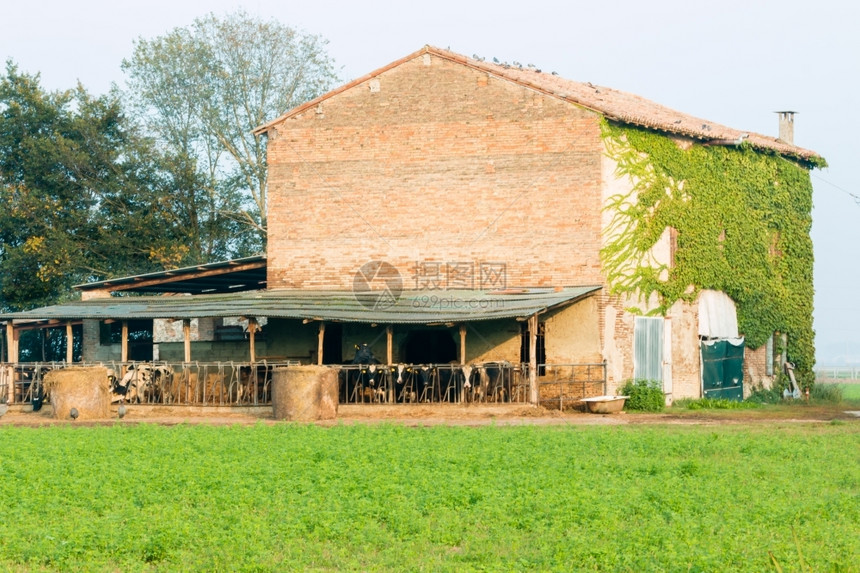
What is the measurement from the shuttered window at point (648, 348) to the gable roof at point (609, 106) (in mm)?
4873

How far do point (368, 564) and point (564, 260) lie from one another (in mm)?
17198

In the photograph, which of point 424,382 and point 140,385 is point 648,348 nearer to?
point 424,382

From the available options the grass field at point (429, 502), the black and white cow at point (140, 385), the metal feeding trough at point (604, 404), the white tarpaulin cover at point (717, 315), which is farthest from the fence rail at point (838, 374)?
the grass field at point (429, 502)

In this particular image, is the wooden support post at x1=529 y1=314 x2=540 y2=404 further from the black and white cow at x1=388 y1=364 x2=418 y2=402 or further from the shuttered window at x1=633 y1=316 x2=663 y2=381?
the shuttered window at x1=633 y1=316 x2=663 y2=381

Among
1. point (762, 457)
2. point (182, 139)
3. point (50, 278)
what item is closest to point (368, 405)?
point (762, 457)

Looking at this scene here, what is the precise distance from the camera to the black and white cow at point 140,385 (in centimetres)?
2619

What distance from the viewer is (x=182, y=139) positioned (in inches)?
1758

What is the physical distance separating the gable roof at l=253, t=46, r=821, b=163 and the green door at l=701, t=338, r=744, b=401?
548 cm

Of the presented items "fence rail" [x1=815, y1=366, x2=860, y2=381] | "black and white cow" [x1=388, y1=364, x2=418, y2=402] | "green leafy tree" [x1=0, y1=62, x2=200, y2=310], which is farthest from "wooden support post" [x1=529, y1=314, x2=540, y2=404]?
"fence rail" [x1=815, y1=366, x2=860, y2=381]

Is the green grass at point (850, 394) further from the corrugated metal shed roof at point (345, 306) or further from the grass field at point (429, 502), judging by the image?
the grass field at point (429, 502)

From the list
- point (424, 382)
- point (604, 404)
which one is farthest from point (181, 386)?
point (604, 404)

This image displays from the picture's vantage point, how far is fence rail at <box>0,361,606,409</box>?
82.7ft

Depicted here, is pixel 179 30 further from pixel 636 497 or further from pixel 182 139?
pixel 636 497

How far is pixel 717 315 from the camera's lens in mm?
30453
